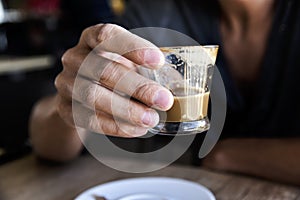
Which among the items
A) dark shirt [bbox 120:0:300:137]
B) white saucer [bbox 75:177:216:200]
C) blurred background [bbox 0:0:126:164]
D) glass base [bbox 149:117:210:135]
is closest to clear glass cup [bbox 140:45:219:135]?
glass base [bbox 149:117:210:135]

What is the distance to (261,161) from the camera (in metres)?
0.82

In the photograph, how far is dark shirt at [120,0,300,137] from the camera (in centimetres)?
97

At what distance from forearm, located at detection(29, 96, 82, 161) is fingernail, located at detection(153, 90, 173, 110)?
376 millimetres

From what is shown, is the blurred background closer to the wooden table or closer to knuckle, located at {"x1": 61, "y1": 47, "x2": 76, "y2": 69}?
the wooden table

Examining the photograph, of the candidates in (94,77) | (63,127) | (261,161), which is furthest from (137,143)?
(94,77)

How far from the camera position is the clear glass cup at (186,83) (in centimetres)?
55

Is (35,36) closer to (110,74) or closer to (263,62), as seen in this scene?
(263,62)

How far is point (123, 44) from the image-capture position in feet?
1.92

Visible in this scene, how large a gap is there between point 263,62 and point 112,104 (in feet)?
1.64

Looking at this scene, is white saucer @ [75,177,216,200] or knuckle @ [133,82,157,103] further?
white saucer @ [75,177,216,200]

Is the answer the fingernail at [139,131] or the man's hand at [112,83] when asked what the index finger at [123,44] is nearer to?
the man's hand at [112,83]

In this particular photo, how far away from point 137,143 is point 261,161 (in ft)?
1.33

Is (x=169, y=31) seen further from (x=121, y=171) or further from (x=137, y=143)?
(x=121, y=171)

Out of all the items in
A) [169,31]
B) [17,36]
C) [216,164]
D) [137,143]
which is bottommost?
[17,36]
